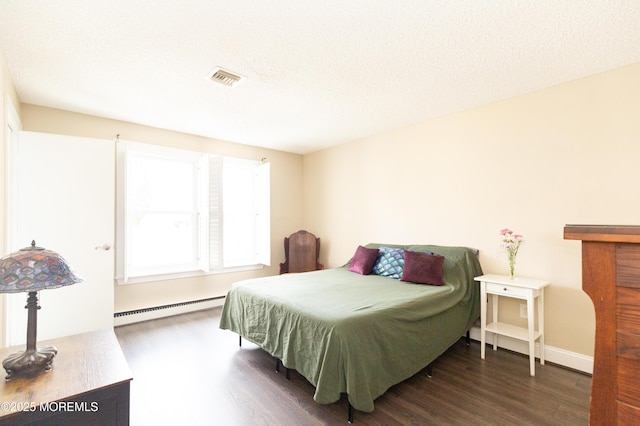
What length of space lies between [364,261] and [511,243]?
1482 mm

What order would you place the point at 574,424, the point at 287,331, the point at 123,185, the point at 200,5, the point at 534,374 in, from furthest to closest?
the point at 123,185 < the point at 534,374 < the point at 287,331 < the point at 574,424 < the point at 200,5

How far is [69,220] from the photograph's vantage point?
9.29 ft

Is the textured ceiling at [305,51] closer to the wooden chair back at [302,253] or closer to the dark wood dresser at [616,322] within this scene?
the dark wood dresser at [616,322]

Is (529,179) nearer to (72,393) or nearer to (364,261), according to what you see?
(364,261)

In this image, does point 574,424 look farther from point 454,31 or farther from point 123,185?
point 123,185

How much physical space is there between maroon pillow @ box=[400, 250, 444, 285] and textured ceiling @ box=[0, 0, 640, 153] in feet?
5.15

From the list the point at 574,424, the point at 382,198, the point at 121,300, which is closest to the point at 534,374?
the point at 574,424

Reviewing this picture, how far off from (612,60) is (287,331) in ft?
10.3

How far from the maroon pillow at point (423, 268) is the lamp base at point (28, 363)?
8.66 ft

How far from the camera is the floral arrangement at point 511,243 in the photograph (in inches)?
106

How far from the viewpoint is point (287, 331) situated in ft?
7.06

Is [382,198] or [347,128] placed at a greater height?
[347,128]

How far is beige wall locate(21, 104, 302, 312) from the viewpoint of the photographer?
3145mm

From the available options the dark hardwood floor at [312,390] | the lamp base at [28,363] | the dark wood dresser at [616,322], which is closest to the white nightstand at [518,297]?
the dark hardwood floor at [312,390]
